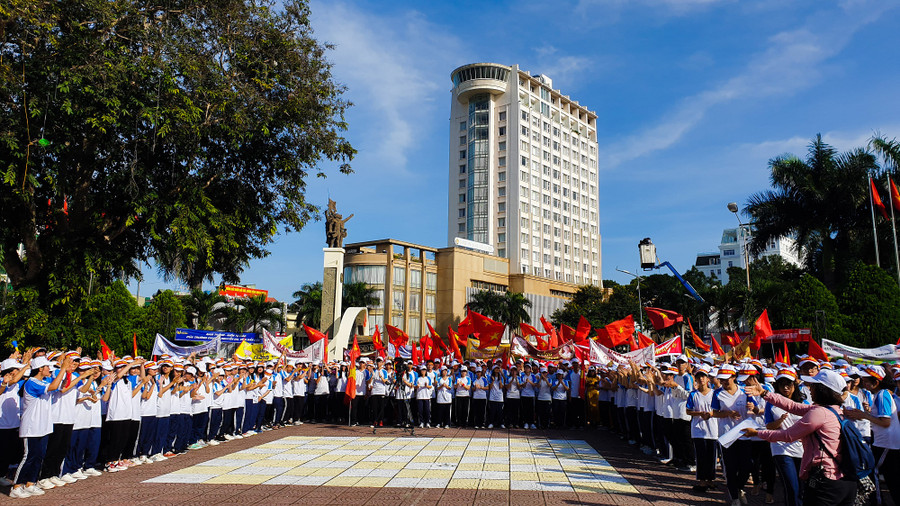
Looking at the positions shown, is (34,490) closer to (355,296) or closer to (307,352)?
(307,352)

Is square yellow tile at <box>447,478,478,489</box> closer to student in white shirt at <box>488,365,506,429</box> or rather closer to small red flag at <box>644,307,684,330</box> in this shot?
student in white shirt at <box>488,365,506,429</box>

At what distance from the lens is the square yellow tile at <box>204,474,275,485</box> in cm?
950

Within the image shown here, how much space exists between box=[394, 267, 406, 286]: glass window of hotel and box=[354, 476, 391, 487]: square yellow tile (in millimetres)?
61876

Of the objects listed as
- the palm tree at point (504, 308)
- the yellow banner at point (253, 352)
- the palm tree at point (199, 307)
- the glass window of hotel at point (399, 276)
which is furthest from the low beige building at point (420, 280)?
the yellow banner at point (253, 352)

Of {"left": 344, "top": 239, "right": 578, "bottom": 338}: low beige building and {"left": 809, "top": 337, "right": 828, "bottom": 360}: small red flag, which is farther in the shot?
{"left": 344, "top": 239, "right": 578, "bottom": 338}: low beige building

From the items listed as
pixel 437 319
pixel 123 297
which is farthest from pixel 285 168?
pixel 437 319

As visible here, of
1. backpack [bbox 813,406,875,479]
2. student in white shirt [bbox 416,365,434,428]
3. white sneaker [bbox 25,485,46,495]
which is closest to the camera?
backpack [bbox 813,406,875,479]

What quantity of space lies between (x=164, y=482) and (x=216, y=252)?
11097 mm

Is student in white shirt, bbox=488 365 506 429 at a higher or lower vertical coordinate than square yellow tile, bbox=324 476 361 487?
higher

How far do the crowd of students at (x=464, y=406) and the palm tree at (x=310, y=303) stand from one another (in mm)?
38473

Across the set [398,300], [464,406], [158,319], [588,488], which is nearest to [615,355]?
[464,406]

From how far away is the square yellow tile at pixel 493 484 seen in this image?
895cm

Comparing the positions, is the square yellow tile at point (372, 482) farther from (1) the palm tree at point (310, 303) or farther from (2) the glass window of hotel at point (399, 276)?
(2) the glass window of hotel at point (399, 276)

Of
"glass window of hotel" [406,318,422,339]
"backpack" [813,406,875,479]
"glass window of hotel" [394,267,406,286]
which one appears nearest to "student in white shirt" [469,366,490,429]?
"backpack" [813,406,875,479]
